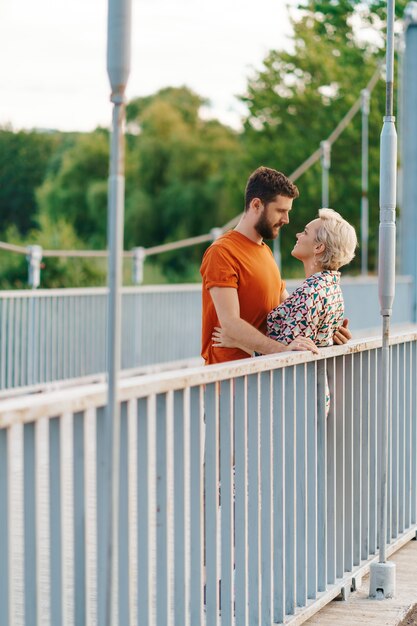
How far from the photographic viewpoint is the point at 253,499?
3459 mm

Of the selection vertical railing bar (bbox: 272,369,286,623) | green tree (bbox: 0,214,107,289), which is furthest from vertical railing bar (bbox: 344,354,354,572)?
green tree (bbox: 0,214,107,289)

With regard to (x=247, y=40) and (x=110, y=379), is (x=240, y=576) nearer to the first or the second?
(x=110, y=379)

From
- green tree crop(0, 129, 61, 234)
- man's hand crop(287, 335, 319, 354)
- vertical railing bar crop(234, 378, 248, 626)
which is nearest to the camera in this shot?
vertical railing bar crop(234, 378, 248, 626)

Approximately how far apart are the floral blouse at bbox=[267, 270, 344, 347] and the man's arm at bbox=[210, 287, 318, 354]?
13 cm

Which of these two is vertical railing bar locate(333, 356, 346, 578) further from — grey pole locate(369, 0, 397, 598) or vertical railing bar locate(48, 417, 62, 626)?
vertical railing bar locate(48, 417, 62, 626)

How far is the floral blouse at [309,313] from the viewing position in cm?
402

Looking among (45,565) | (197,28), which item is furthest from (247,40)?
(45,565)

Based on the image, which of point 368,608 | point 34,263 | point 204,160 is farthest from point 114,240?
point 204,160

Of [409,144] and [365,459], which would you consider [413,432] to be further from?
[409,144]

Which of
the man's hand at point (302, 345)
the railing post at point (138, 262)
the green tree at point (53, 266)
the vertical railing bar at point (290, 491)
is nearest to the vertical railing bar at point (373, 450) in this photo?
the man's hand at point (302, 345)

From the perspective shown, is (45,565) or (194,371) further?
(45,565)

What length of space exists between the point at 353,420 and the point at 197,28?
2410 inches

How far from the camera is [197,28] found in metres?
63.9

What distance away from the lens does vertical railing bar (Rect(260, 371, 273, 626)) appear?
3.54 m
